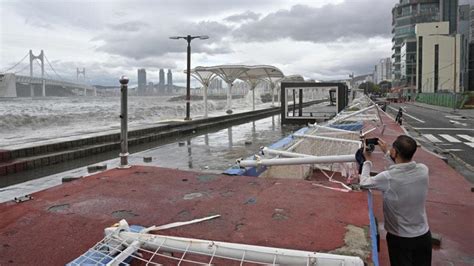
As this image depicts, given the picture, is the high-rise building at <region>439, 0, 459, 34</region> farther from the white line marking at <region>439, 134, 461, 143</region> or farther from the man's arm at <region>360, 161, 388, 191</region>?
the man's arm at <region>360, 161, 388, 191</region>

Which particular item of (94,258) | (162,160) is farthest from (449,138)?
(94,258)

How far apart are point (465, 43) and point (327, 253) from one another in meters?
80.0

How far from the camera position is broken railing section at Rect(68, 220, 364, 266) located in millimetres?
2361

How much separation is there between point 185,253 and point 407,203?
1702mm

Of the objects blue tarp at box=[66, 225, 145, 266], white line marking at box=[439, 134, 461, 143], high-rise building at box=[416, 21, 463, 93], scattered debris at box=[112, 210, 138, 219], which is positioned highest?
high-rise building at box=[416, 21, 463, 93]

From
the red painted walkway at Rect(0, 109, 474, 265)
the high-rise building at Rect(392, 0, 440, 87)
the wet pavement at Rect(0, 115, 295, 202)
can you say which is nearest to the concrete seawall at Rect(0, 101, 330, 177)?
the wet pavement at Rect(0, 115, 295, 202)

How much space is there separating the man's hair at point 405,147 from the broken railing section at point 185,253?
0.98m

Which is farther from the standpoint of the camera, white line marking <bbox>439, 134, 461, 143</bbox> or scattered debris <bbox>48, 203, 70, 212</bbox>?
white line marking <bbox>439, 134, 461, 143</bbox>

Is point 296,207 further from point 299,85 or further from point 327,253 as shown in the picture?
point 299,85

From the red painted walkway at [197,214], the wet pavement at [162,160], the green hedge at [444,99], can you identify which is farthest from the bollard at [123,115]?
the green hedge at [444,99]

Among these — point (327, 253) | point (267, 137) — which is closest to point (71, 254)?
point (327, 253)

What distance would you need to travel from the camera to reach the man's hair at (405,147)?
9.57 feet

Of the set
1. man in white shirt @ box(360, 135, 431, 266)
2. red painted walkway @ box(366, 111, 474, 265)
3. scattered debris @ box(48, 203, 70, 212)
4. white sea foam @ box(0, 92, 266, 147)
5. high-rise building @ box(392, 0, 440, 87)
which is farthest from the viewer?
high-rise building @ box(392, 0, 440, 87)

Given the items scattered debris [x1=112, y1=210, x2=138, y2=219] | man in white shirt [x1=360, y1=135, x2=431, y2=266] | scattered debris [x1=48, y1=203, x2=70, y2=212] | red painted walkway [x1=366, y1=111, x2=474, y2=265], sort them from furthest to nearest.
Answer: red painted walkway [x1=366, y1=111, x2=474, y2=265], scattered debris [x1=48, y1=203, x2=70, y2=212], scattered debris [x1=112, y1=210, x2=138, y2=219], man in white shirt [x1=360, y1=135, x2=431, y2=266]
